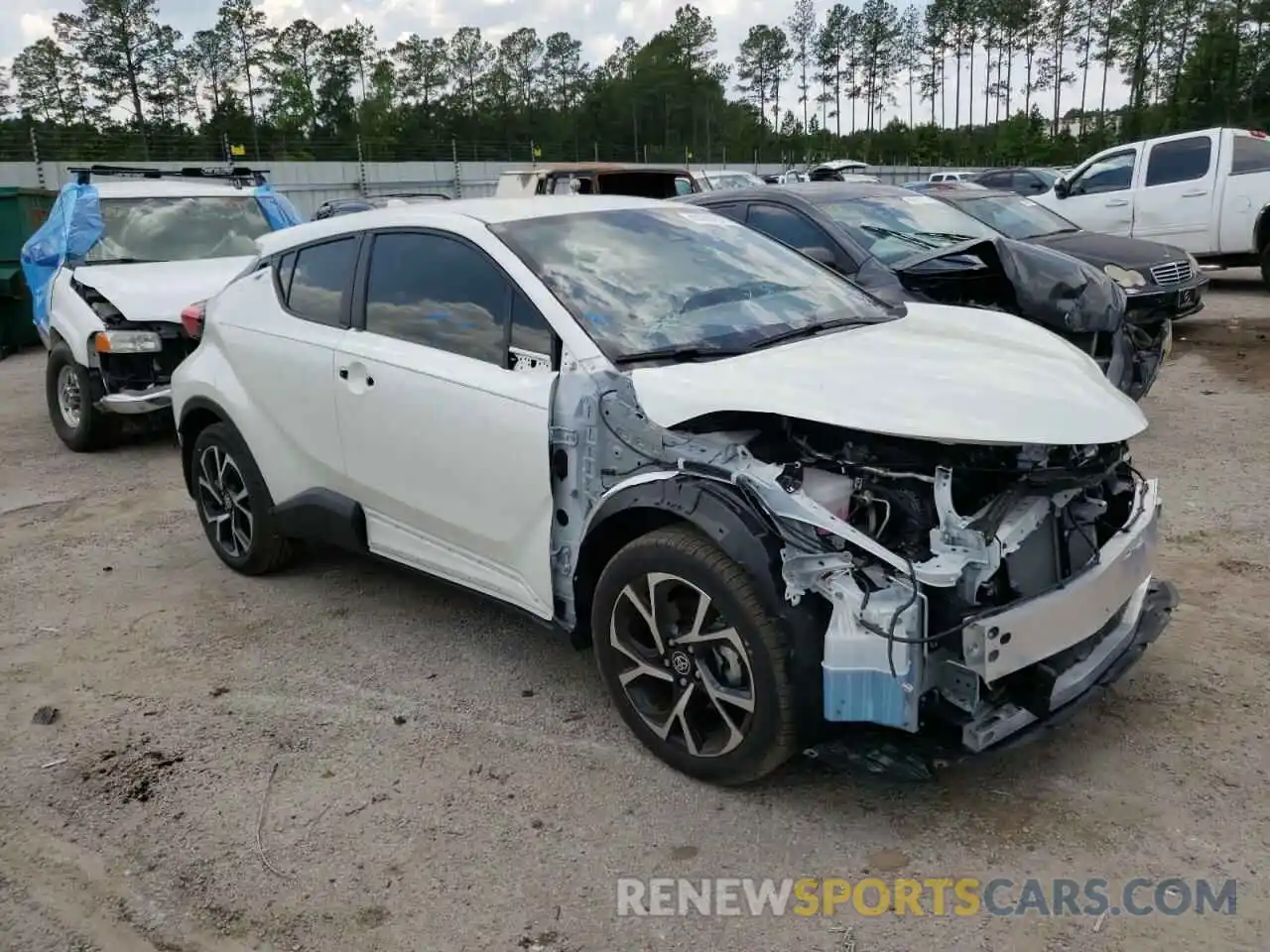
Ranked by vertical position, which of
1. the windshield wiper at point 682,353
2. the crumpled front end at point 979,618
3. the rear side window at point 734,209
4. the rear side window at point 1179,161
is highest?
the rear side window at point 1179,161

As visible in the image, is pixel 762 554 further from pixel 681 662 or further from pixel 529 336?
pixel 529 336

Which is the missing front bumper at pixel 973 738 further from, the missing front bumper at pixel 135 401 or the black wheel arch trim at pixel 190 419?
the missing front bumper at pixel 135 401

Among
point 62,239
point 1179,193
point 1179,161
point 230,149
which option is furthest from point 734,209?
point 230,149

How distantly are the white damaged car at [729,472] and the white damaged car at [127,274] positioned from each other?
3.54 m

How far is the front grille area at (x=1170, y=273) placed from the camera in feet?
26.5

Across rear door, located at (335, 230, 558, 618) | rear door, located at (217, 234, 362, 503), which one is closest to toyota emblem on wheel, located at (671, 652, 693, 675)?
rear door, located at (335, 230, 558, 618)

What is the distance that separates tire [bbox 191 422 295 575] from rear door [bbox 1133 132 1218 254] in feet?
37.2

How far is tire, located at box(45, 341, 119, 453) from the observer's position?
25.8 feet

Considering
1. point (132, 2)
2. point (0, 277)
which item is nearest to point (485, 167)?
point (132, 2)

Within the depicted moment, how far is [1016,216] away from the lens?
9.16 meters

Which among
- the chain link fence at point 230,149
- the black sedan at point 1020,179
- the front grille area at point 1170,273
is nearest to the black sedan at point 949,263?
the front grille area at point 1170,273

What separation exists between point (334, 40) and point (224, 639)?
78079 mm

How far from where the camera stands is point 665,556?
3.13 m

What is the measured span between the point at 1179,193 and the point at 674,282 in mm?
11194
